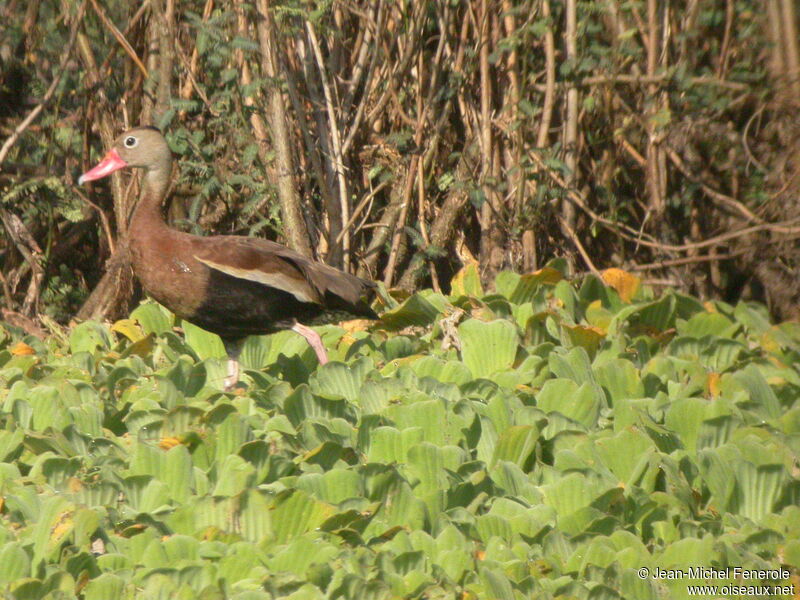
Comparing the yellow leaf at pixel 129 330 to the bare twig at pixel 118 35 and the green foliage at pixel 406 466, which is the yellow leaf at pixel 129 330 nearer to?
the green foliage at pixel 406 466

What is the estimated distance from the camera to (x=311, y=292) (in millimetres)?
5141

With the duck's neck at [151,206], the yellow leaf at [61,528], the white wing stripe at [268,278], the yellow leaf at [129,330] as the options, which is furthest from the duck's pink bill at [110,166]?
the yellow leaf at [61,528]

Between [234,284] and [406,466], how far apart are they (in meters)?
1.53

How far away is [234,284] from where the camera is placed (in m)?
4.98

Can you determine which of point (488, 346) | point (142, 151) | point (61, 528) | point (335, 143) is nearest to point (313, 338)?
point (488, 346)

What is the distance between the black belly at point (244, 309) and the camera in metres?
4.98

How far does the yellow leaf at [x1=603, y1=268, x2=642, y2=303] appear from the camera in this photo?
619cm

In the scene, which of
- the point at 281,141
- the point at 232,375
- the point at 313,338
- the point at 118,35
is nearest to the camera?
the point at 232,375

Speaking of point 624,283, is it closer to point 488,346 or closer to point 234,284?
point 488,346

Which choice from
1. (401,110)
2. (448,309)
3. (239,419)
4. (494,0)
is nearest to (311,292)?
(448,309)

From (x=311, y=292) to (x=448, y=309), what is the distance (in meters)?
0.87

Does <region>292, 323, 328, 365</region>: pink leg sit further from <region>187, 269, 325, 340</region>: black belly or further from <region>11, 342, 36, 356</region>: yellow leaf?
<region>11, 342, 36, 356</region>: yellow leaf

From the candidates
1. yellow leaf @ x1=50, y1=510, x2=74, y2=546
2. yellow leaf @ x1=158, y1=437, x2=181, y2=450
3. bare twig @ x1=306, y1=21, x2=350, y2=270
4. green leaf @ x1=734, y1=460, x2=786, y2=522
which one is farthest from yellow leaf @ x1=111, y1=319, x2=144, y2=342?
green leaf @ x1=734, y1=460, x2=786, y2=522

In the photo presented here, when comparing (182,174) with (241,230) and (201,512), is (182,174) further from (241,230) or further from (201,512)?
(201,512)
